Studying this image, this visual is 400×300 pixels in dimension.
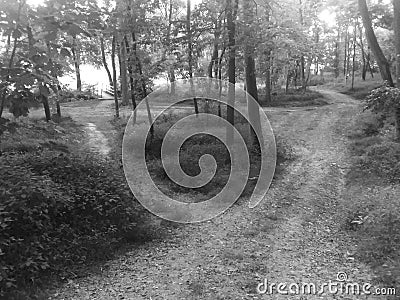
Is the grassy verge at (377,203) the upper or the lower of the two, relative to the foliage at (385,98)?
lower

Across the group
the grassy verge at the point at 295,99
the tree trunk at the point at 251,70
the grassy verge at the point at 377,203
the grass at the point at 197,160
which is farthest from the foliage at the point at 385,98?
the grassy verge at the point at 295,99

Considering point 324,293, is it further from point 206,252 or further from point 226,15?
point 226,15

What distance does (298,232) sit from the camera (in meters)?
8.38

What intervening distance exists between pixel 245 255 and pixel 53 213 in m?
3.87

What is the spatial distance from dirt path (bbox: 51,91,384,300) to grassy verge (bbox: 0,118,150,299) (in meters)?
0.48

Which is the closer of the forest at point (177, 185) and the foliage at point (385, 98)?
the forest at point (177, 185)

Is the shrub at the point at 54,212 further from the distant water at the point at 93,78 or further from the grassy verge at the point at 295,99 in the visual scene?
the distant water at the point at 93,78

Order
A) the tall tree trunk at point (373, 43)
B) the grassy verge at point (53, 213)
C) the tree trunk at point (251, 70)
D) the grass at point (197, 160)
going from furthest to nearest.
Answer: the tall tree trunk at point (373, 43) < the tree trunk at point (251, 70) < the grass at point (197, 160) < the grassy verge at point (53, 213)

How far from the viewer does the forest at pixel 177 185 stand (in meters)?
5.57

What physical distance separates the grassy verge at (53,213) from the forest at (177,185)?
0.03m

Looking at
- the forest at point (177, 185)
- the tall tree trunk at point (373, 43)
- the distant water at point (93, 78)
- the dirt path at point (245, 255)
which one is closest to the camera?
the forest at point (177, 185)

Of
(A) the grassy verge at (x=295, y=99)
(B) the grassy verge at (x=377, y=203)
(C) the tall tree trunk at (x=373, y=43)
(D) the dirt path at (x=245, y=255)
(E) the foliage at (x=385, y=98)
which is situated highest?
(C) the tall tree trunk at (x=373, y=43)

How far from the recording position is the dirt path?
20.1 feet

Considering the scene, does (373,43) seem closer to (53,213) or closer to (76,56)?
(53,213)
